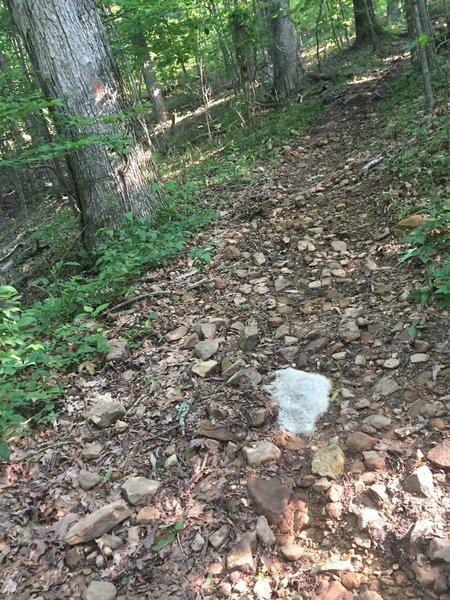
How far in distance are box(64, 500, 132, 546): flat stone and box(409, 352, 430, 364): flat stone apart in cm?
197

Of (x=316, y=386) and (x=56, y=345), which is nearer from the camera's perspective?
(x=316, y=386)

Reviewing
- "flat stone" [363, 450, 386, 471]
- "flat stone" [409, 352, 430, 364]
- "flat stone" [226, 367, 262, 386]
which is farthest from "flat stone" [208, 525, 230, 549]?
"flat stone" [409, 352, 430, 364]

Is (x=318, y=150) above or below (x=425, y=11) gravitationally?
below

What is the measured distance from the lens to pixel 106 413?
318 cm

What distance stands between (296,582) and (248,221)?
13.9 ft

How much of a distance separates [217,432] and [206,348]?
2.90ft

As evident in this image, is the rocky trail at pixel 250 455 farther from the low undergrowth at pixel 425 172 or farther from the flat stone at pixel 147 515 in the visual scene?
the low undergrowth at pixel 425 172

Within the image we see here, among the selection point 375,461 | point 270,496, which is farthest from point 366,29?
point 270,496

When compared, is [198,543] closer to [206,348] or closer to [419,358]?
[206,348]

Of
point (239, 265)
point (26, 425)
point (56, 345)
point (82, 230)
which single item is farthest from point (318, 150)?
point (26, 425)

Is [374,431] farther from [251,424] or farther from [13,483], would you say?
[13,483]

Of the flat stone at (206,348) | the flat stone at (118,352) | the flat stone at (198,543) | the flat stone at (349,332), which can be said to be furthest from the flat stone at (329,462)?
the flat stone at (118,352)

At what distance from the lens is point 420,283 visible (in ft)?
11.8

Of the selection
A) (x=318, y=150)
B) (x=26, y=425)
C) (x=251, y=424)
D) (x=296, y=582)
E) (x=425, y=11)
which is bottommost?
(x=296, y=582)
